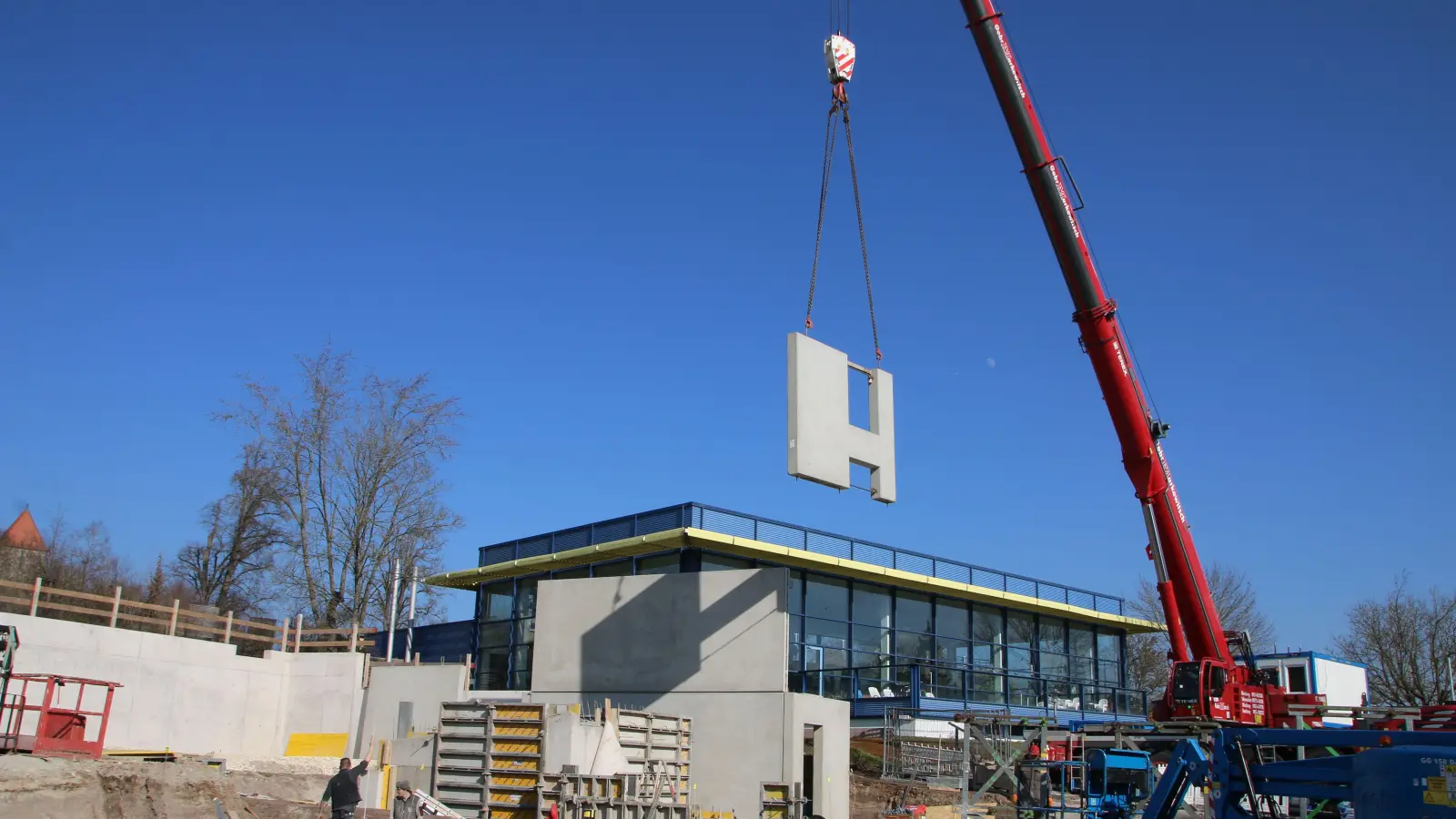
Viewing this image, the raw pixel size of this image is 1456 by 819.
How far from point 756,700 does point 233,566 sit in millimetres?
35711

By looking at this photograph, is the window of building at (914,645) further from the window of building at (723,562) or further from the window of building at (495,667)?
the window of building at (495,667)

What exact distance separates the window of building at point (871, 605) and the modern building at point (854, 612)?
0.04 m

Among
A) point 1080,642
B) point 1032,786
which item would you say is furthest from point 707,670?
point 1080,642

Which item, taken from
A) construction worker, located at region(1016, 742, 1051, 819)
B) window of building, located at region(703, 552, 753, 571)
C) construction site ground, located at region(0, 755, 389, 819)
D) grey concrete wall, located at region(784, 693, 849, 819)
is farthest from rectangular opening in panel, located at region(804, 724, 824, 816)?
construction site ground, located at region(0, 755, 389, 819)

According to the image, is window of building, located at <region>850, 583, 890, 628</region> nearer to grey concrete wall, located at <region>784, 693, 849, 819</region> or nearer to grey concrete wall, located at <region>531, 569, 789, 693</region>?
grey concrete wall, located at <region>784, 693, 849, 819</region>

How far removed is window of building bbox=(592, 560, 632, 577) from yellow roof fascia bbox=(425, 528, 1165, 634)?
31cm

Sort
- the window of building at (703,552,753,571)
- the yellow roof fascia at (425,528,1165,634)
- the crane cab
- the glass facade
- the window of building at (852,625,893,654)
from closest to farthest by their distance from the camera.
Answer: the crane cab < the yellow roof fascia at (425,528,1165,634) < the window of building at (703,552,753,571) < the glass facade < the window of building at (852,625,893,654)

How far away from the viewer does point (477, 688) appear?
34375 millimetres

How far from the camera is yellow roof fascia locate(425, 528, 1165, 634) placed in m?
29.4

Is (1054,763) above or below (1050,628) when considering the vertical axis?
below

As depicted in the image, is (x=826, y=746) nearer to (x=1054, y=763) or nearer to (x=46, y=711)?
(x=1054, y=763)

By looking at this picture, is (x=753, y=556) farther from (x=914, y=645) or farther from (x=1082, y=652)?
(x=1082, y=652)

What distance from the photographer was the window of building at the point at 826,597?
31672 mm

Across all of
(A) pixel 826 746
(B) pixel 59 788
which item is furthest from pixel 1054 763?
(B) pixel 59 788
